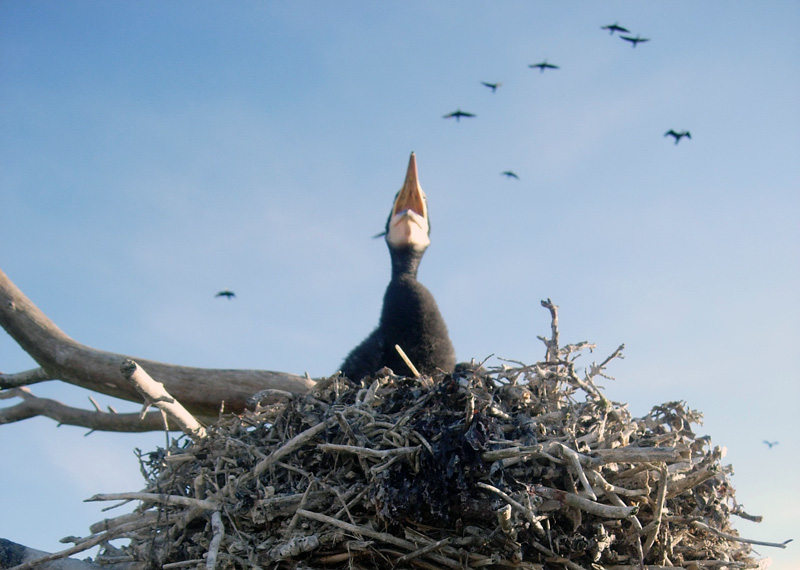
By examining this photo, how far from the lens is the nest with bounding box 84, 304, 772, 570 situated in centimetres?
307

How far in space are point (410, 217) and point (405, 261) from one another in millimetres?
433

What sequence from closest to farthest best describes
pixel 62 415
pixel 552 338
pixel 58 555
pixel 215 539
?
pixel 215 539 → pixel 58 555 → pixel 552 338 → pixel 62 415

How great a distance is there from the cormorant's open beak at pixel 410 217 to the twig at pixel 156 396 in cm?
263

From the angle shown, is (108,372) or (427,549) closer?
(427,549)

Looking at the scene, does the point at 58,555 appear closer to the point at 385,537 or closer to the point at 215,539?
the point at 215,539

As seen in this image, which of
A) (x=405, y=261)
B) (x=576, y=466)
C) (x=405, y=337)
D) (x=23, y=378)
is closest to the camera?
(x=576, y=466)

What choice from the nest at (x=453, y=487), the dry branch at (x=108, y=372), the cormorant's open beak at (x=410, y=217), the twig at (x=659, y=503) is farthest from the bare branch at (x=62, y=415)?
the twig at (x=659, y=503)

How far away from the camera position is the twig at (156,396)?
4.04 meters

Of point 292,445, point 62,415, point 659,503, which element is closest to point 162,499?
point 292,445

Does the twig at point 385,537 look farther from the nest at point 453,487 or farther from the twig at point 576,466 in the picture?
the twig at point 576,466

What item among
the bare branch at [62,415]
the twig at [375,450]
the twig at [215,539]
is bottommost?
the twig at [215,539]

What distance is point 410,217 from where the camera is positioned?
22.0 ft

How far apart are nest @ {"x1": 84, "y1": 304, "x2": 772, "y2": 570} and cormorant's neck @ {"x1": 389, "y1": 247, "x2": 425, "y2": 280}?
→ 2.62 meters

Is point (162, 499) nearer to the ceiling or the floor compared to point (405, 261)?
nearer to the floor
